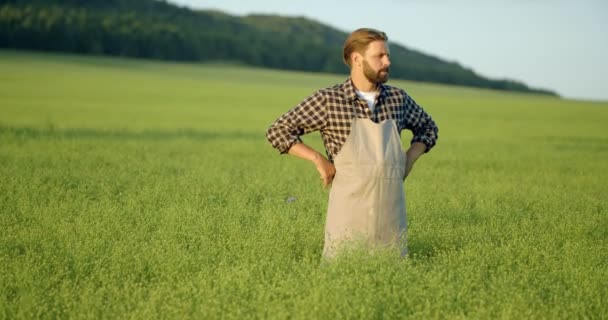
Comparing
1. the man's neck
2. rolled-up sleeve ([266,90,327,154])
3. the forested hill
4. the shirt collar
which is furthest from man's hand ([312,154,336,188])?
the forested hill

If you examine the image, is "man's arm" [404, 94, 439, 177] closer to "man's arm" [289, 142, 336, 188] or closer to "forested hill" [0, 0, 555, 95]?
"man's arm" [289, 142, 336, 188]

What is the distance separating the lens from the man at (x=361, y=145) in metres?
4.83

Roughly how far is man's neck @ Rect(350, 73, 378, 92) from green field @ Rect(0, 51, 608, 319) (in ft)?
3.57

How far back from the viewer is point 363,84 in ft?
16.5

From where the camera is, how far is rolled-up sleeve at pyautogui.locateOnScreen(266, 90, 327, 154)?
5.09 meters

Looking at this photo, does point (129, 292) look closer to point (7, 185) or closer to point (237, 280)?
point (237, 280)

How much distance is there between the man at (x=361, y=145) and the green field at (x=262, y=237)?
0.76 feet

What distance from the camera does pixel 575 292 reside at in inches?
201

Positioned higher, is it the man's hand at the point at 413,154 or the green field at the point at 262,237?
the man's hand at the point at 413,154

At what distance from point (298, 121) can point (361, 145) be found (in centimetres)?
53

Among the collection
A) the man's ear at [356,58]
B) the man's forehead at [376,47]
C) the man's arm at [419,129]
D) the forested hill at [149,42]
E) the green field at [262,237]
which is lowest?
the forested hill at [149,42]

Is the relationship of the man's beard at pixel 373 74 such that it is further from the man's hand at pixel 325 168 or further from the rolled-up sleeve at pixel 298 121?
the man's hand at pixel 325 168

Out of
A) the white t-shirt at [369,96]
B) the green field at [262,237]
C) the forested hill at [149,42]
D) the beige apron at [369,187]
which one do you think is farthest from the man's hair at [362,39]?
the forested hill at [149,42]

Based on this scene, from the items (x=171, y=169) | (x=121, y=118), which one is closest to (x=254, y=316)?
(x=171, y=169)
